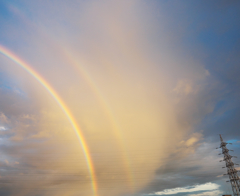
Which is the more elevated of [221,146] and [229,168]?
[221,146]

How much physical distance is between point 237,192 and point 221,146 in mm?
19594

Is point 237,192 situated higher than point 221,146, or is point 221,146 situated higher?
point 221,146

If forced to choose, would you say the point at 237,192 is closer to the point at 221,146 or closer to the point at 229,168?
the point at 229,168

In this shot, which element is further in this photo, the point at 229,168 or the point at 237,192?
the point at 229,168

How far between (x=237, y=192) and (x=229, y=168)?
9978 millimetres

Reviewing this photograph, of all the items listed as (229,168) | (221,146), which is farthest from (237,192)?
(221,146)

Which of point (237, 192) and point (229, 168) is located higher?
point (229, 168)

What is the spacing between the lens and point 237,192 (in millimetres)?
65375

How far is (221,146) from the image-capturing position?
75.6 meters

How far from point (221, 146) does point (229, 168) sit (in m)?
10.2

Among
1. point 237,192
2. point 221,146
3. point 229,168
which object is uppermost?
point 221,146
